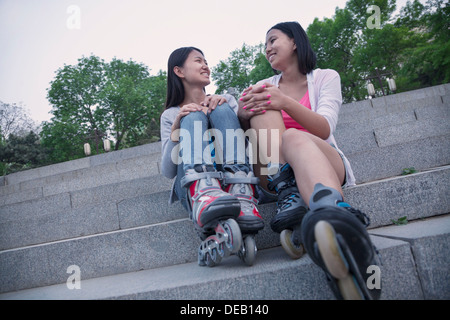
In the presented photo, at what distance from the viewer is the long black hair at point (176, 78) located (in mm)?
1956

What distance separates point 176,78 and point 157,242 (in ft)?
3.67

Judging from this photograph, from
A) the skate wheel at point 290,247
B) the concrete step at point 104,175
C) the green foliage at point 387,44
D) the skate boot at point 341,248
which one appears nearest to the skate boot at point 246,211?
the skate wheel at point 290,247

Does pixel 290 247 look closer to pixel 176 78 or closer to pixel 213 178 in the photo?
pixel 213 178

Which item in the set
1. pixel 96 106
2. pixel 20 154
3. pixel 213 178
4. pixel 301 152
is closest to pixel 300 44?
pixel 301 152

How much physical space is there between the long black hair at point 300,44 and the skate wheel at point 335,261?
53.0 inches

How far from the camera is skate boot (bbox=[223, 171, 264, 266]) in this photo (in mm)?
1134

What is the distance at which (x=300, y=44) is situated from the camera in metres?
1.79

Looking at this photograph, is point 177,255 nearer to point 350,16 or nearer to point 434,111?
point 434,111

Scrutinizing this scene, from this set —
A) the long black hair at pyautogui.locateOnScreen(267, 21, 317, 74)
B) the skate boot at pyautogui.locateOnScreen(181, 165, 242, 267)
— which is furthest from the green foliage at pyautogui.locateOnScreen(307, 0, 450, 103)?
the skate boot at pyautogui.locateOnScreen(181, 165, 242, 267)

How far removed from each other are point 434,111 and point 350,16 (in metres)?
18.3

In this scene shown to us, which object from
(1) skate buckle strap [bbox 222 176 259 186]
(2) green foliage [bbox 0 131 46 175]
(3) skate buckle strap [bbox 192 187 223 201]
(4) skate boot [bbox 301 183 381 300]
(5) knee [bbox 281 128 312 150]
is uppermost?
(2) green foliage [bbox 0 131 46 175]

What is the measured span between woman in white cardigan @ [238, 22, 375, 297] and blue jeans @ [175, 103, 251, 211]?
0.09 m

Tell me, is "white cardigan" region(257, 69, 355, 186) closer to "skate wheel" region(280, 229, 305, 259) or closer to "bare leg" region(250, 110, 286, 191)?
"bare leg" region(250, 110, 286, 191)
